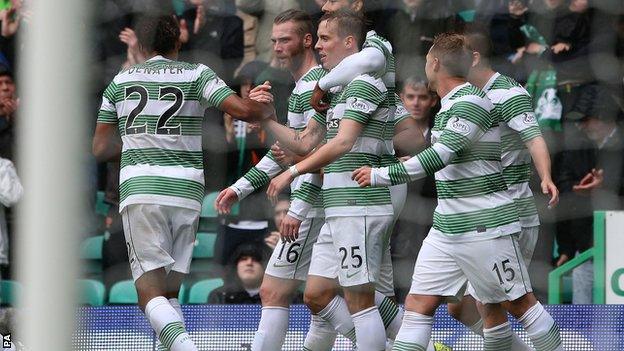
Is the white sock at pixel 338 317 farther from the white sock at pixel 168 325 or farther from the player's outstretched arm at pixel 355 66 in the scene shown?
the player's outstretched arm at pixel 355 66

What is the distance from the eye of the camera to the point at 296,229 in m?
5.20

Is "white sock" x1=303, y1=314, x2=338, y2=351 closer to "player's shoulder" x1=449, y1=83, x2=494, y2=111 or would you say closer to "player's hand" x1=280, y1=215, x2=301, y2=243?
"player's hand" x1=280, y1=215, x2=301, y2=243

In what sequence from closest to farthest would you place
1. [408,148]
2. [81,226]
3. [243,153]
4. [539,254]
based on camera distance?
[81,226] → [408,148] → [243,153] → [539,254]

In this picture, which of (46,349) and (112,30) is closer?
(46,349)

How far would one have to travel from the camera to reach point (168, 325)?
5047 millimetres

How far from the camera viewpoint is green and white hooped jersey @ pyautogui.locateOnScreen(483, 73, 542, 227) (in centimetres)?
509

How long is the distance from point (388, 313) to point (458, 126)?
→ 1.11 m

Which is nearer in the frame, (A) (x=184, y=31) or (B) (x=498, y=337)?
(B) (x=498, y=337)

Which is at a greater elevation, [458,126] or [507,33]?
[507,33]

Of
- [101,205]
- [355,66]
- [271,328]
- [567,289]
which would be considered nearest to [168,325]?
[271,328]

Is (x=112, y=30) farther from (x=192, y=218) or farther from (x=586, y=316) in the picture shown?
(x=586, y=316)

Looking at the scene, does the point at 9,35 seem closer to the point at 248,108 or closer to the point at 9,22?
the point at 9,22

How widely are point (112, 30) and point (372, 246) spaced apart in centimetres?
129

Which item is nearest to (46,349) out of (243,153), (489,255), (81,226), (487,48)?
(81,226)
